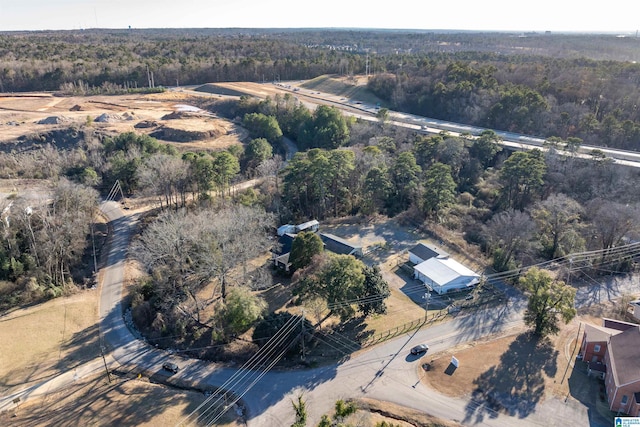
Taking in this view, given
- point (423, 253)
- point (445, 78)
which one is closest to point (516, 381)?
point (423, 253)

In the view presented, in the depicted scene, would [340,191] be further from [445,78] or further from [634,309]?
[445,78]

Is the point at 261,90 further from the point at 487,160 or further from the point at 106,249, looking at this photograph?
the point at 106,249

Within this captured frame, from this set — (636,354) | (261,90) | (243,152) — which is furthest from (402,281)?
(261,90)

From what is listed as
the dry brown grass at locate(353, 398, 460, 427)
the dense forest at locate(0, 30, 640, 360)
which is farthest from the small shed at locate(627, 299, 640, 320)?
the dry brown grass at locate(353, 398, 460, 427)

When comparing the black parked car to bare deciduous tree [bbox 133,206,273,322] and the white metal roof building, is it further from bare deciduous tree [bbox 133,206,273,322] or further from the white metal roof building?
bare deciduous tree [bbox 133,206,273,322]

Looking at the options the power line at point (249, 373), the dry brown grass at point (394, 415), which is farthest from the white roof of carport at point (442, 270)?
the power line at point (249, 373)

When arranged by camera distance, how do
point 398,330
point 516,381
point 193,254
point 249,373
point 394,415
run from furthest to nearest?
point 193,254, point 398,330, point 249,373, point 516,381, point 394,415
